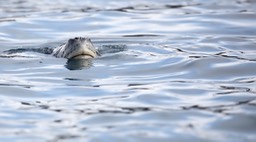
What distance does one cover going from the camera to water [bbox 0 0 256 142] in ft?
24.3

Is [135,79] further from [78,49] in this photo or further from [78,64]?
[78,49]

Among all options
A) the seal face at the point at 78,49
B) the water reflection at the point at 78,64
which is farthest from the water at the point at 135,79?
the seal face at the point at 78,49

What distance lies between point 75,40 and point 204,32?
4.22m

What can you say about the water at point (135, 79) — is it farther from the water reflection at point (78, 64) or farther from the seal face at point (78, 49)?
the seal face at point (78, 49)

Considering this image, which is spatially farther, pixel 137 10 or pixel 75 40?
pixel 137 10

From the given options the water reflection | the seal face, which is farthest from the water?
the seal face

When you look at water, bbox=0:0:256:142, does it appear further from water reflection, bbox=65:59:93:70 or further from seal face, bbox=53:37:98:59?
seal face, bbox=53:37:98:59

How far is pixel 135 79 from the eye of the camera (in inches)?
398

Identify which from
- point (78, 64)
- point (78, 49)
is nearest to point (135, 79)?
point (78, 64)

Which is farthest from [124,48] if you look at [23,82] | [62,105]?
[62,105]

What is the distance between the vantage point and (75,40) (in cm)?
1132

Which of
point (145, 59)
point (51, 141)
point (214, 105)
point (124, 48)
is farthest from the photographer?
point (124, 48)

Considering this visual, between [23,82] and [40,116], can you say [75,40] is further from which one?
[40,116]

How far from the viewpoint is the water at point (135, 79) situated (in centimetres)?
740
